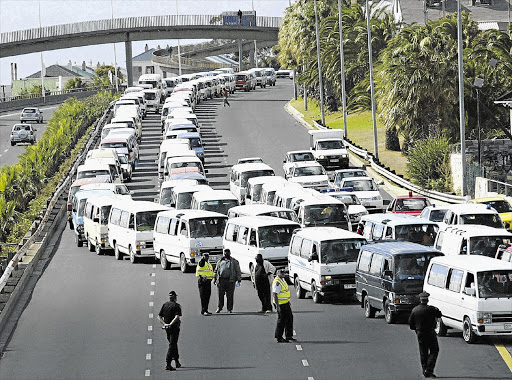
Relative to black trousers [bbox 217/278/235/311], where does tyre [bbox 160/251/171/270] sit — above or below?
below

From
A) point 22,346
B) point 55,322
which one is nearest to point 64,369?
point 22,346

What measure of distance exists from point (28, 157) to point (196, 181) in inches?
799

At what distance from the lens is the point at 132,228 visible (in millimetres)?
41719

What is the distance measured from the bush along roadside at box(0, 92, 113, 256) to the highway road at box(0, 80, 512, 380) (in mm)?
11249

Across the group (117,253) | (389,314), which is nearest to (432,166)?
(117,253)

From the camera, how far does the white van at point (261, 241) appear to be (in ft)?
114

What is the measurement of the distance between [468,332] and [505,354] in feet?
4.05

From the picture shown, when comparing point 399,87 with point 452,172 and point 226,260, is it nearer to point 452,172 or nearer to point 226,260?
point 452,172

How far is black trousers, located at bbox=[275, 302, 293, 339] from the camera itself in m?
26.6

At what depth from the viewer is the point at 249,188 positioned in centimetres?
4978

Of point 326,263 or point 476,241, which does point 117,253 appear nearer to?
point 326,263

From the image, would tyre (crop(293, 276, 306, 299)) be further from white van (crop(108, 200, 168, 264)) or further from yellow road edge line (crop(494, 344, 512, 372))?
white van (crop(108, 200, 168, 264))

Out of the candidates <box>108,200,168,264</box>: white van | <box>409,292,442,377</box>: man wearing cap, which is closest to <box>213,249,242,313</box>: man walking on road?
<box>409,292,442,377</box>: man wearing cap

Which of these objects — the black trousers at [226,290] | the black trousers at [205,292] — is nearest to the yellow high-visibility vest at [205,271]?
the black trousers at [205,292]
